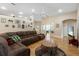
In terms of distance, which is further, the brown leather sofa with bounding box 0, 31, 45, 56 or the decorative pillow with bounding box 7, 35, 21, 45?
the decorative pillow with bounding box 7, 35, 21, 45

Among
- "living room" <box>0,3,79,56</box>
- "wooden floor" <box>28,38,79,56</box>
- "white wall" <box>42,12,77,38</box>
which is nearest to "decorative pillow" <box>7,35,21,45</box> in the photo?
"living room" <box>0,3,79,56</box>

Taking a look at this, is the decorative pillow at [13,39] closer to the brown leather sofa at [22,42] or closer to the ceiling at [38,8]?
the brown leather sofa at [22,42]

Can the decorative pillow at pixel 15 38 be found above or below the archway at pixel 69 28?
below

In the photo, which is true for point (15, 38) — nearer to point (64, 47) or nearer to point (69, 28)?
point (64, 47)

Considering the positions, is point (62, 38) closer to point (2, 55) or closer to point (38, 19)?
point (38, 19)

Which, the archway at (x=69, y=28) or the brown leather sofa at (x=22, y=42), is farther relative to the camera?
the archway at (x=69, y=28)

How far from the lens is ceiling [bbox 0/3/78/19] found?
245 cm

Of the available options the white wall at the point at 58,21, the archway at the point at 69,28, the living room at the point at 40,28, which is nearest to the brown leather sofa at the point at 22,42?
the living room at the point at 40,28

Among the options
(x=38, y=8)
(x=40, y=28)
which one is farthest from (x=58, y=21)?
(x=38, y=8)

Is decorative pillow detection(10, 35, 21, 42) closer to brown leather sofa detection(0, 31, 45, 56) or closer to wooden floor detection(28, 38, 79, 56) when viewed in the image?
brown leather sofa detection(0, 31, 45, 56)

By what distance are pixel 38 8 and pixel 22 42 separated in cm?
86

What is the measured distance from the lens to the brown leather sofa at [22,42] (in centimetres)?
239

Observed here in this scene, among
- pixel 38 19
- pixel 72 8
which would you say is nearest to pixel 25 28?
pixel 38 19

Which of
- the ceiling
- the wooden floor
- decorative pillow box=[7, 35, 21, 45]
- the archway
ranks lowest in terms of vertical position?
the wooden floor
